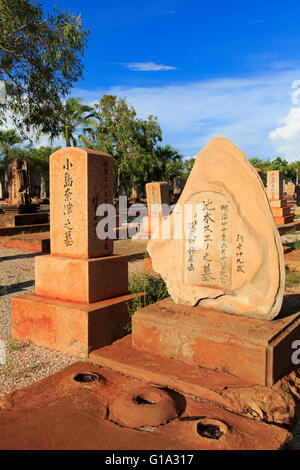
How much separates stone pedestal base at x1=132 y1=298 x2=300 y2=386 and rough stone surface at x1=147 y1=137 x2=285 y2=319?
0.14 metres

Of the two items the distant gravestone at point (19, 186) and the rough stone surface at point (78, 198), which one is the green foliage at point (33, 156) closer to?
the distant gravestone at point (19, 186)

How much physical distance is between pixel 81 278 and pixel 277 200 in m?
10.7

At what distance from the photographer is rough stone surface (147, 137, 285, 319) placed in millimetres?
2887

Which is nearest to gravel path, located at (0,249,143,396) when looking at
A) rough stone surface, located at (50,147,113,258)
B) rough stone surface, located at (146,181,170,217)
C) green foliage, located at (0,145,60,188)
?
rough stone surface, located at (50,147,113,258)

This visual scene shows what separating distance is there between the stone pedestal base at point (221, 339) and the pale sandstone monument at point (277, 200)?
10.2 metres

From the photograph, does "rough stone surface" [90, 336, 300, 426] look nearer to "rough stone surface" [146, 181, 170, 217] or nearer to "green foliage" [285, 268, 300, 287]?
"green foliage" [285, 268, 300, 287]

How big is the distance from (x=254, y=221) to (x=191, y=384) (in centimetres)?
130

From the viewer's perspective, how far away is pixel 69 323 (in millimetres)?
3482

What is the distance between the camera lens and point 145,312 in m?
3.12

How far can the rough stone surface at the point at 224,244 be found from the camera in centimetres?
289

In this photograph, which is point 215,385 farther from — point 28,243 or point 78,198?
point 28,243
